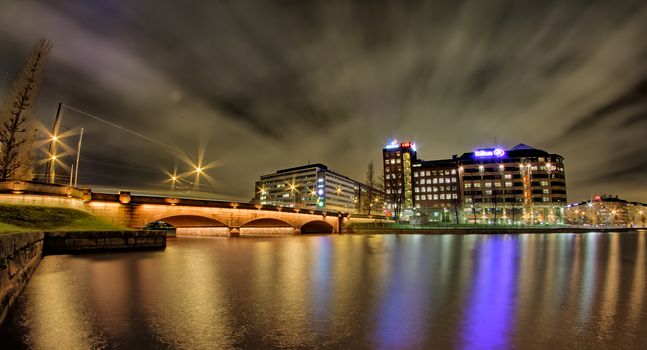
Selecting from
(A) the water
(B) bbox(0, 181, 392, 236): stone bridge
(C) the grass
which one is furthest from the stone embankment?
(B) bbox(0, 181, 392, 236): stone bridge

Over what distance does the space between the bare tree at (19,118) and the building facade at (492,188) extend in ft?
381

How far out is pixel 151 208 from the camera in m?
46.5

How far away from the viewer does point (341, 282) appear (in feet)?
52.9

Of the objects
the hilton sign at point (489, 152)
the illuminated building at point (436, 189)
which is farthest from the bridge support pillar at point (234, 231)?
the hilton sign at point (489, 152)

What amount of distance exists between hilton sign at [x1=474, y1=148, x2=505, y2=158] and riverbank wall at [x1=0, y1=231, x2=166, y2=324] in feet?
526

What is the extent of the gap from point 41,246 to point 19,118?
25.5 metres

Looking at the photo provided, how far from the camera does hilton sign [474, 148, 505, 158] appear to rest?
525 feet

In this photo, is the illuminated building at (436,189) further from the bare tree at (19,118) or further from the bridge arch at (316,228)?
the bare tree at (19,118)

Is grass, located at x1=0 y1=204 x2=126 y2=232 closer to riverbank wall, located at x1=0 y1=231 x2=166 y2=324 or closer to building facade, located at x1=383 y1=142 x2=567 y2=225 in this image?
riverbank wall, located at x1=0 y1=231 x2=166 y2=324

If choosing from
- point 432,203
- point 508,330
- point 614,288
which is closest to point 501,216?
point 432,203

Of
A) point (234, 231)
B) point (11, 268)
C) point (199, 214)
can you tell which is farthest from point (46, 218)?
point (234, 231)

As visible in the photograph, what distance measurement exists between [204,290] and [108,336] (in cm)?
578

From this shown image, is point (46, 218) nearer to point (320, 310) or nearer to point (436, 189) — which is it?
point (320, 310)

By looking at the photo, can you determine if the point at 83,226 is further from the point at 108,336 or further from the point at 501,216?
the point at 501,216
